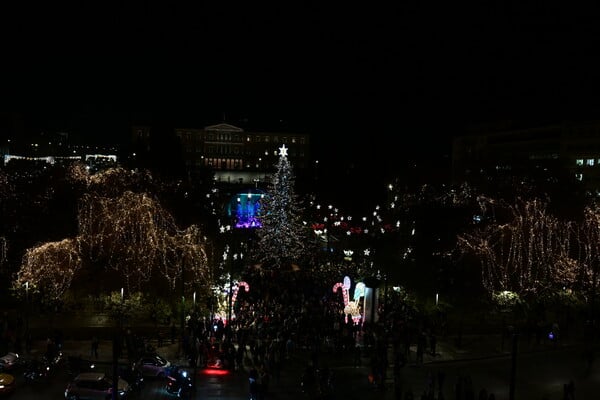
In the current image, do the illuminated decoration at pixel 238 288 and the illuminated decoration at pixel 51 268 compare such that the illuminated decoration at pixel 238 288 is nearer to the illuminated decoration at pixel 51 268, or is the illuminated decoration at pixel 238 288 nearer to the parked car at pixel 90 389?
the illuminated decoration at pixel 51 268

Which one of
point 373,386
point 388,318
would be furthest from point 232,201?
point 373,386

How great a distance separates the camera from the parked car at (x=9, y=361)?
1873cm

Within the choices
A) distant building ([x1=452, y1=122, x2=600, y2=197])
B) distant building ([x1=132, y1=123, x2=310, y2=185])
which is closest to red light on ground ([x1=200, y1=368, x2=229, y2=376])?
distant building ([x1=452, y1=122, x2=600, y2=197])

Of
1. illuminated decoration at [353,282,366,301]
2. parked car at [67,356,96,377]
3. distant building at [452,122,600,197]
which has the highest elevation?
distant building at [452,122,600,197]

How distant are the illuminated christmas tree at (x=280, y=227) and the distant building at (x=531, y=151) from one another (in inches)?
915

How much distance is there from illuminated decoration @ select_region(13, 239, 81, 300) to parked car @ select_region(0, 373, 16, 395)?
7547 mm

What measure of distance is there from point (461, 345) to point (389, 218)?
94.4 ft

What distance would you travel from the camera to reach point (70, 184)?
29.8 metres

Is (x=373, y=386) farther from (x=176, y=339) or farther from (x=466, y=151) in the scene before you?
→ (x=466, y=151)

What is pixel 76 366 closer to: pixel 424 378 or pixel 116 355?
pixel 116 355

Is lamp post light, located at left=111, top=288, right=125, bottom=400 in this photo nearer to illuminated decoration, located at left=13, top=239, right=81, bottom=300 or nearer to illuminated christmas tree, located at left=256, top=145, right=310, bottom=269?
illuminated decoration, located at left=13, top=239, right=81, bottom=300

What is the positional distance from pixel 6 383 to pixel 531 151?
6729 cm

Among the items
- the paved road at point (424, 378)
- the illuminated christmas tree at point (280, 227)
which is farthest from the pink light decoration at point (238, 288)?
the illuminated christmas tree at point (280, 227)

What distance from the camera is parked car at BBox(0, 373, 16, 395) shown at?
16875 millimetres
